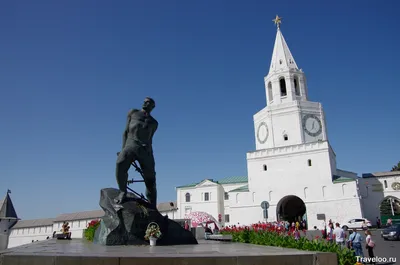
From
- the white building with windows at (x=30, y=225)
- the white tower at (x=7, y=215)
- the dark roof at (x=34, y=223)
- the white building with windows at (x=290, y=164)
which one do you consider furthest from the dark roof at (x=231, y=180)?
the white tower at (x=7, y=215)

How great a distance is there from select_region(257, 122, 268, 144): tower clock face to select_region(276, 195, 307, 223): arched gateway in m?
8.37

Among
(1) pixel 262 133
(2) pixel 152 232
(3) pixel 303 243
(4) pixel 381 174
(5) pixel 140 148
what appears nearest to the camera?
(3) pixel 303 243

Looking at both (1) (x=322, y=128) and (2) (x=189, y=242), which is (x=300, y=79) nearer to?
(1) (x=322, y=128)

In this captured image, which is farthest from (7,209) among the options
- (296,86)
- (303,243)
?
(303,243)

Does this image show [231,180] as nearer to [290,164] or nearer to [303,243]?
[290,164]

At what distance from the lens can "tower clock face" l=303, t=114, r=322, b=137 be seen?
40719 mm

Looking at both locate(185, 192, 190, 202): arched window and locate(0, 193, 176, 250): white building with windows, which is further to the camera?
locate(0, 193, 176, 250): white building with windows

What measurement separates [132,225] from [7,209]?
64.8 m

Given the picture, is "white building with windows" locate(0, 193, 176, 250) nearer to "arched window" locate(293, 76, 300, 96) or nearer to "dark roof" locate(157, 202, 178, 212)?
"dark roof" locate(157, 202, 178, 212)

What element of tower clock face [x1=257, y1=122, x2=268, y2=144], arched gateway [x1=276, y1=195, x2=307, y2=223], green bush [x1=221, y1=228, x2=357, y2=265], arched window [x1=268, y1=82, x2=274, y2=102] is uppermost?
arched window [x1=268, y1=82, x2=274, y2=102]

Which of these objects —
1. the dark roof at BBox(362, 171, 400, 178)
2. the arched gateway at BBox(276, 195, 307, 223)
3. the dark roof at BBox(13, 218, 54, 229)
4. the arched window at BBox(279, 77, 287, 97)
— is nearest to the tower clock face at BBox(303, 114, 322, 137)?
the arched window at BBox(279, 77, 287, 97)

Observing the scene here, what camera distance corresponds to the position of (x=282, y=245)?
343 inches

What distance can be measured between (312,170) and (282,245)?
31012 mm

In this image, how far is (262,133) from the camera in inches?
1715
